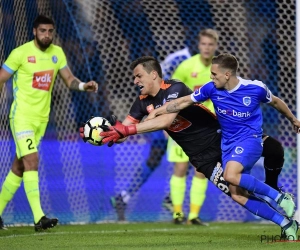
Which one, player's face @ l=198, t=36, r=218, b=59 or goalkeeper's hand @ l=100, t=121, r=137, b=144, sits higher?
player's face @ l=198, t=36, r=218, b=59

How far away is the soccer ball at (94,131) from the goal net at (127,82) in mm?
2968

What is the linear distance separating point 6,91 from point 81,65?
180cm

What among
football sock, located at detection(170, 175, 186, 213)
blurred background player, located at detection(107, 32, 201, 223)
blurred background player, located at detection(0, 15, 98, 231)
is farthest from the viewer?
blurred background player, located at detection(107, 32, 201, 223)

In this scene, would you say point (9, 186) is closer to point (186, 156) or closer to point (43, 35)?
point (43, 35)

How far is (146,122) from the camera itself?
25.1ft

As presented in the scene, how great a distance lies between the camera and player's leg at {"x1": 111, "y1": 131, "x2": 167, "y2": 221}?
11016 mm

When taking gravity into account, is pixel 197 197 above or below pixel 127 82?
below

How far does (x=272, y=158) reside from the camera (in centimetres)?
794

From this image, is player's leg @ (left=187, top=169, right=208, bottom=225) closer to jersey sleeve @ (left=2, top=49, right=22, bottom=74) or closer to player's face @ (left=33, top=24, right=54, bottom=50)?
player's face @ (left=33, top=24, right=54, bottom=50)

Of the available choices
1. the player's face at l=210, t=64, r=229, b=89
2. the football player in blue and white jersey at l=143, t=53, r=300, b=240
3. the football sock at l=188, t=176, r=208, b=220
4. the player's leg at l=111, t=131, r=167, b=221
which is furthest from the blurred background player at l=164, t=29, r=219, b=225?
the player's face at l=210, t=64, r=229, b=89

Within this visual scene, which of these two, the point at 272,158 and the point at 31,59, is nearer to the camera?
the point at 272,158

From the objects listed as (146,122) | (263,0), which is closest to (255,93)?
(146,122)

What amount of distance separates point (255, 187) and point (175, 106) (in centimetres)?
103

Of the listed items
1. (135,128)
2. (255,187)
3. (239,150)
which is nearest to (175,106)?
(135,128)
